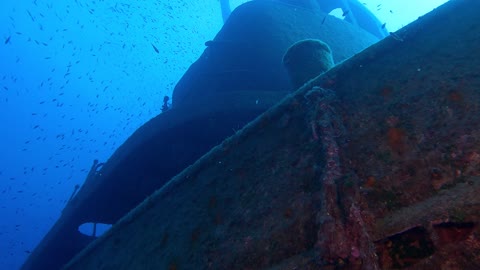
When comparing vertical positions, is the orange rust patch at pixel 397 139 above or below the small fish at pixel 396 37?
below

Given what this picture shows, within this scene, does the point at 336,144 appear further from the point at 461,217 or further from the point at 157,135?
the point at 157,135

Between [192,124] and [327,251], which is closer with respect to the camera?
[327,251]

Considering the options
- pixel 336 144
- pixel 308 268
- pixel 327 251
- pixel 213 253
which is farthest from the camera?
pixel 213 253

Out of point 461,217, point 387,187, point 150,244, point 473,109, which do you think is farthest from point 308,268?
point 150,244

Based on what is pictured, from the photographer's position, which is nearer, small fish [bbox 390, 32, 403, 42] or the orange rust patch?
the orange rust patch

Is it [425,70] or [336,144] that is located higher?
[425,70]

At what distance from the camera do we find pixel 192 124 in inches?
284

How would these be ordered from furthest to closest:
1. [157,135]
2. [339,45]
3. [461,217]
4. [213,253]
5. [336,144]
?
[339,45] < [157,135] < [213,253] < [336,144] < [461,217]

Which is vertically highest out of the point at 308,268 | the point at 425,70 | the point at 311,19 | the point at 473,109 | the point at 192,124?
the point at 311,19

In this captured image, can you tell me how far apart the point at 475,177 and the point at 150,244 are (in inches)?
123

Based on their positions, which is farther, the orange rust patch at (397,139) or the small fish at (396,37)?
the small fish at (396,37)

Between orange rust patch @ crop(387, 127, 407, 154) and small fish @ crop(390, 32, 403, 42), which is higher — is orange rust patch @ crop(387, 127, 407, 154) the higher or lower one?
the lower one

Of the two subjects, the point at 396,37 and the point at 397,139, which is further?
the point at 396,37

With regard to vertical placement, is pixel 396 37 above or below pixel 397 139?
above
